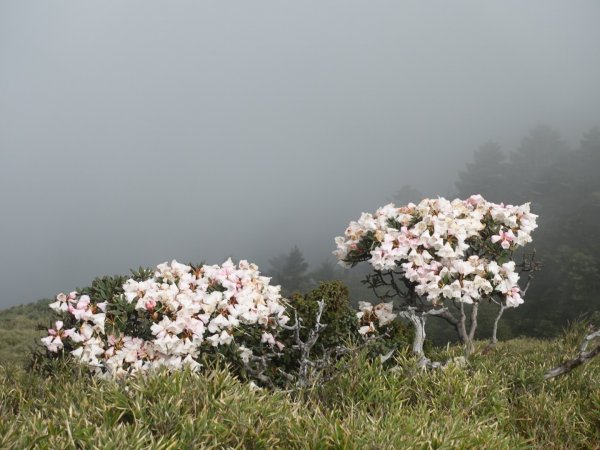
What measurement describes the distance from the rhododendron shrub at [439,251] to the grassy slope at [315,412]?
3.51ft

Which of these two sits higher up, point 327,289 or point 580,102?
point 580,102

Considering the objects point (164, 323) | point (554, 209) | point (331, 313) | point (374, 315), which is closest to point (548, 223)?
point (554, 209)

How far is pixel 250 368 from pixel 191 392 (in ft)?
5.50

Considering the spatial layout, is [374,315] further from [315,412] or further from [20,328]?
[20,328]

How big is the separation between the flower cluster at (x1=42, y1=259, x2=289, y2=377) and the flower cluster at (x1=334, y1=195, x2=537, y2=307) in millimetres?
1650

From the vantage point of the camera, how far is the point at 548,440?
550cm

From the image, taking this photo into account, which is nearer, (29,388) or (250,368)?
(29,388)

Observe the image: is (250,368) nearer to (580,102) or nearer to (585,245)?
(585,245)

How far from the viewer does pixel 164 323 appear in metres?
6.31

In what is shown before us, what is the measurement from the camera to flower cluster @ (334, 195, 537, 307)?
22.8ft

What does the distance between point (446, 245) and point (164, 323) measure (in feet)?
12.1

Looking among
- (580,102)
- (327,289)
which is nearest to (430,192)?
(580,102)

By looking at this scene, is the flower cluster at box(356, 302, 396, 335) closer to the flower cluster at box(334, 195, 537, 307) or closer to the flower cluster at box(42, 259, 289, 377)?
the flower cluster at box(334, 195, 537, 307)

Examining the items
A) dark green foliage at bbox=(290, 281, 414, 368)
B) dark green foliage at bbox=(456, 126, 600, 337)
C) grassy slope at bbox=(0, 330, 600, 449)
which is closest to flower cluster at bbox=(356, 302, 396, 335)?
dark green foliage at bbox=(290, 281, 414, 368)
